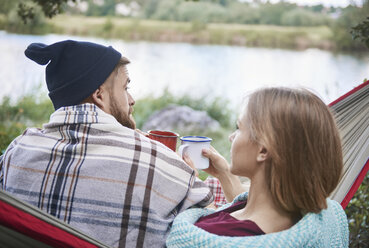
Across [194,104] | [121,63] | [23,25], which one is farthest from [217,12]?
[121,63]

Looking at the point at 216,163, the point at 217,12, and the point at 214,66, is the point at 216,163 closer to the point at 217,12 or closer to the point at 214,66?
the point at 214,66

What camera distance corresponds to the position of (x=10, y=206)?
3.94 ft

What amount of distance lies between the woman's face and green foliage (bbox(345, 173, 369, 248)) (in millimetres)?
1438

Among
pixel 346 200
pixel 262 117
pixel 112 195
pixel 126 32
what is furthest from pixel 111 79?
pixel 126 32

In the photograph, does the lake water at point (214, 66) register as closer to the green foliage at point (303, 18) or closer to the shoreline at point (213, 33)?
the shoreline at point (213, 33)

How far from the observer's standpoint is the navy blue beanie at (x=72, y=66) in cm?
165

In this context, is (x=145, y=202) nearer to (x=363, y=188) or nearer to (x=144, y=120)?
(x=363, y=188)

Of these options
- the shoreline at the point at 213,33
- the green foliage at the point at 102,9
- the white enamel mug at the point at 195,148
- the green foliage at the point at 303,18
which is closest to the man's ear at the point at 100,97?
the white enamel mug at the point at 195,148

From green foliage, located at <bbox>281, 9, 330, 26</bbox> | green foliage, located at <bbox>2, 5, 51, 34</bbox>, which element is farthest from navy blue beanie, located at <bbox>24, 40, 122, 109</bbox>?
green foliage, located at <bbox>281, 9, 330, 26</bbox>

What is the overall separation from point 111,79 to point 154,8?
46.0 ft

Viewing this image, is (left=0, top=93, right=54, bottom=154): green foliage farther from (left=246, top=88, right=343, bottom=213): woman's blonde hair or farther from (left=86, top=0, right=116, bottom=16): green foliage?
(left=86, top=0, right=116, bottom=16): green foliage

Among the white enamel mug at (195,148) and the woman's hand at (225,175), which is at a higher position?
the white enamel mug at (195,148)

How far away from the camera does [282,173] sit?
1.21 meters

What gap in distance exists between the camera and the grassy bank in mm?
13727
